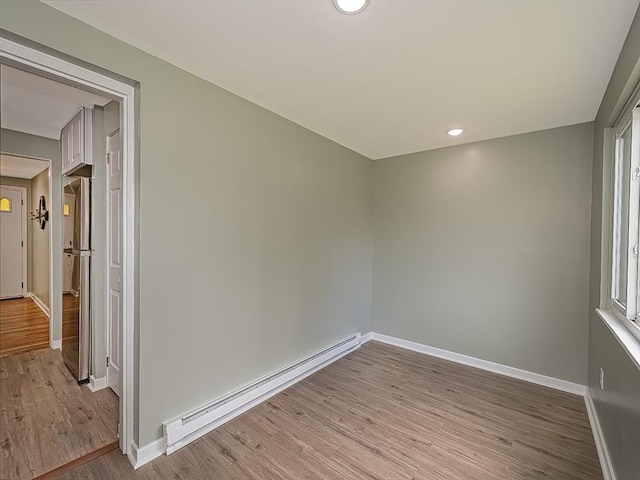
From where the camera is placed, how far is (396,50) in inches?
67.1

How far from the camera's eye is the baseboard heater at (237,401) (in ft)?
6.27

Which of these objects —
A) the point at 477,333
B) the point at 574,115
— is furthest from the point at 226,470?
the point at 574,115

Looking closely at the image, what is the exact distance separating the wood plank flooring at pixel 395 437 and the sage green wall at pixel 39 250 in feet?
15.3

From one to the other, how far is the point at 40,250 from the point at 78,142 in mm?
4004

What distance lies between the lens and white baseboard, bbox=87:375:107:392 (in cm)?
260

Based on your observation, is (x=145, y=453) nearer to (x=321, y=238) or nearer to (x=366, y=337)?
(x=321, y=238)

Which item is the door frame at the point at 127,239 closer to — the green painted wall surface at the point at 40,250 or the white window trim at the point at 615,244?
the white window trim at the point at 615,244

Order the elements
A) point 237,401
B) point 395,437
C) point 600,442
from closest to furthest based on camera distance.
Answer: point 600,442
point 395,437
point 237,401

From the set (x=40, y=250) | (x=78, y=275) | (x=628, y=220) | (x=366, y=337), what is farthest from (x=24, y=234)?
(x=628, y=220)

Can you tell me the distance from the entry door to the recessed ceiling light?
7486 millimetres

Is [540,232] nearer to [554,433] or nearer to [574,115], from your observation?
[574,115]

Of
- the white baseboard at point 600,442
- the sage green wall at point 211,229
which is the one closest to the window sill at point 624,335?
the white baseboard at point 600,442

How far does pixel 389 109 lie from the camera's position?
2.49 m

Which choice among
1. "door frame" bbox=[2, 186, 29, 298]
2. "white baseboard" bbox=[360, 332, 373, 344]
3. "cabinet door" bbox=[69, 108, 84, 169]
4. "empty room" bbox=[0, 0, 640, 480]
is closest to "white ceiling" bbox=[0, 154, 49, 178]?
"door frame" bbox=[2, 186, 29, 298]
